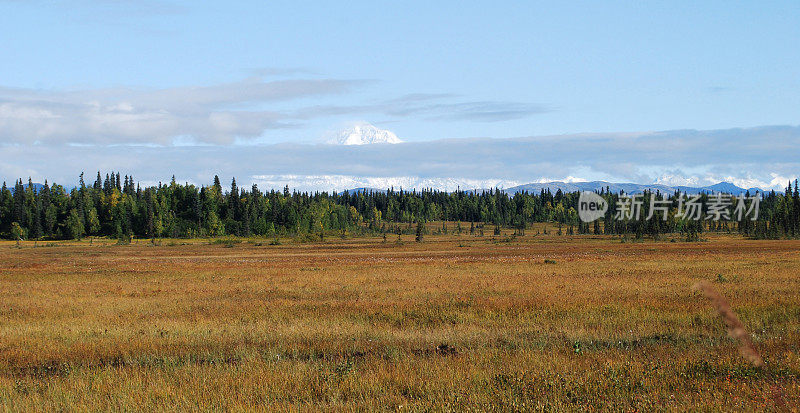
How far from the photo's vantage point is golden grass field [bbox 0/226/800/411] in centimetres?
883

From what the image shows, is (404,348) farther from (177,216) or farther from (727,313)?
(177,216)

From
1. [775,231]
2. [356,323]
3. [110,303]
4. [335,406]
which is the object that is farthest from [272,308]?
[775,231]

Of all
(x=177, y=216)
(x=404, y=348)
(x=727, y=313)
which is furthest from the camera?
(x=177, y=216)

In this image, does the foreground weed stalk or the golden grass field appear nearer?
the foreground weed stalk

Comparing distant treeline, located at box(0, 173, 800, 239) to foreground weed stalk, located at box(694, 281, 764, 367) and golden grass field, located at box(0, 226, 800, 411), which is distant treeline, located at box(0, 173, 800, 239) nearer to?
golden grass field, located at box(0, 226, 800, 411)

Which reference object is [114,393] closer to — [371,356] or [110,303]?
[371,356]

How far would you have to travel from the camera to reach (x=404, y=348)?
1308 cm

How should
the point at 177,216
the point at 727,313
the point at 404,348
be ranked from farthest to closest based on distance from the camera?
the point at 177,216
the point at 404,348
the point at 727,313

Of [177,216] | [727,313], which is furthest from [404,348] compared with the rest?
[177,216]

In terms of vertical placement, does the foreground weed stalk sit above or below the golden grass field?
above

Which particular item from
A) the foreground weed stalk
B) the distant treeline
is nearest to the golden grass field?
the foreground weed stalk

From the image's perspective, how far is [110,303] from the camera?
77.6ft

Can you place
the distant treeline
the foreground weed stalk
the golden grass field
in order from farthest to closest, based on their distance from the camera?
the distant treeline < the golden grass field < the foreground weed stalk

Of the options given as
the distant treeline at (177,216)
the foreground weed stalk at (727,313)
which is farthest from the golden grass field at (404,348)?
the distant treeline at (177,216)
